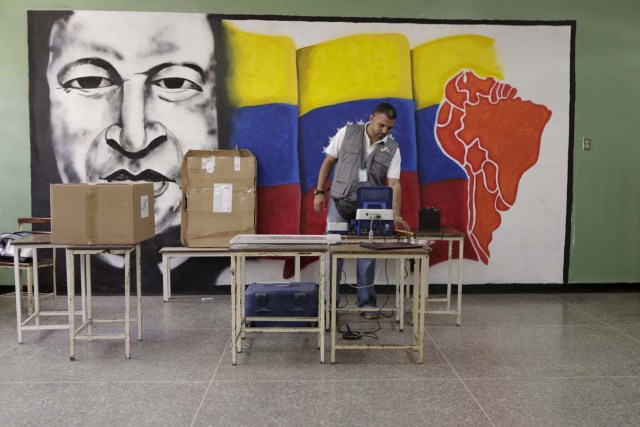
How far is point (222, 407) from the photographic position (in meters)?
2.73

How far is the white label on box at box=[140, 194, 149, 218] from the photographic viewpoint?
354 cm

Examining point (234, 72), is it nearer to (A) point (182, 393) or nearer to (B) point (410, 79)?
(B) point (410, 79)

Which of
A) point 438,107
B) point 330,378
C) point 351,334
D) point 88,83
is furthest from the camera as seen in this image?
point 438,107

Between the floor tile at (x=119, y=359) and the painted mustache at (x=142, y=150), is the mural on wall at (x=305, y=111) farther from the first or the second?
the floor tile at (x=119, y=359)

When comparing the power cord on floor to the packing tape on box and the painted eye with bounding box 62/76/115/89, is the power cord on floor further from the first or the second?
the painted eye with bounding box 62/76/115/89

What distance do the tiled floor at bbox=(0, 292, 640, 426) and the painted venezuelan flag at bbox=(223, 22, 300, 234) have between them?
1.47m

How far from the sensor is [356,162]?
14.7 feet

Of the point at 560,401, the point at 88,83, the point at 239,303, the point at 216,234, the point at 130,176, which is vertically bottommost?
the point at 560,401

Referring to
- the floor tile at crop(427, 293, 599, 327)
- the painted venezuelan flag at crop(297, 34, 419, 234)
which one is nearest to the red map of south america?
the painted venezuelan flag at crop(297, 34, 419, 234)

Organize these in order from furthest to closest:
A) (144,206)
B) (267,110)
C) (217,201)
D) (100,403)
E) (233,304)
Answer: (267,110), (217,201), (144,206), (233,304), (100,403)

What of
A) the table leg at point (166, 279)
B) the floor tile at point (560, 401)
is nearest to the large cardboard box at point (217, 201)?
the table leg at point (166, 279)

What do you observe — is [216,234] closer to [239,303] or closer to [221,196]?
[221,196]

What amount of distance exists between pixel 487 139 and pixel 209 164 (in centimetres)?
267

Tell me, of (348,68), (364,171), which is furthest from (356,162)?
(348,68)
